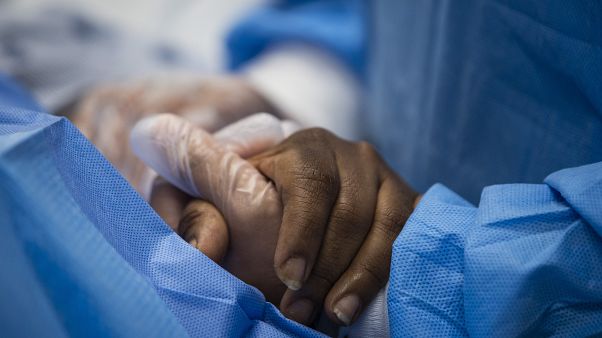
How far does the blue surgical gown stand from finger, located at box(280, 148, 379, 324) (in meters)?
0.06

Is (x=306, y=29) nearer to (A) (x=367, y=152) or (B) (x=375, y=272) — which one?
(A) (x=367, y=152)

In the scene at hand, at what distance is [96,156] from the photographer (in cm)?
56

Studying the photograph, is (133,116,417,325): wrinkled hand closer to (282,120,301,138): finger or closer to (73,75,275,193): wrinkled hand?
(282,120,301,138): finger

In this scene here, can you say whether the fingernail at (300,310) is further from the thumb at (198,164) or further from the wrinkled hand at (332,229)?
the thumb at (198,164)

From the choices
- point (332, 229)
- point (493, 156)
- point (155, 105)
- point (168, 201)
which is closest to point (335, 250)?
point (332, 229)

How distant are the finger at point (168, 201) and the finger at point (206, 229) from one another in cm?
3

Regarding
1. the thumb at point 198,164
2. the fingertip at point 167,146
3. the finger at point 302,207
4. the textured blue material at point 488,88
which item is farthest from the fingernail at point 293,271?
the textured blue material at point 488,88

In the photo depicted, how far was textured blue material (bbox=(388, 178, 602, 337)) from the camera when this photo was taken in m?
0.48

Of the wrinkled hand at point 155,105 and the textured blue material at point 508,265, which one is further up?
the textured blue material at point 508,265

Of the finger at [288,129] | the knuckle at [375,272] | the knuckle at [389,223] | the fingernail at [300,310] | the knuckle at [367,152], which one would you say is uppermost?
the knuckle at [367,152]

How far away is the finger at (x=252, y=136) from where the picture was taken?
73cm

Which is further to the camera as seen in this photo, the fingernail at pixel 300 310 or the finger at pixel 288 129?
the finger at pixel 288 129

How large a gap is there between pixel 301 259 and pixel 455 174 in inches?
20.3

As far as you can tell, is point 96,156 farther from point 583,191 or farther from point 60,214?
point 583,191
